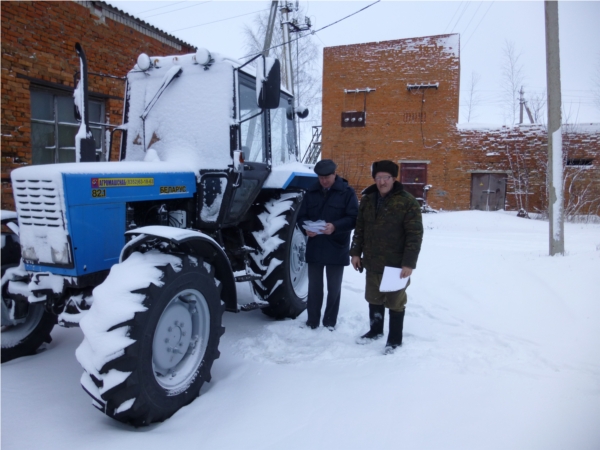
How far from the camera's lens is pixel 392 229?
11.2 feet

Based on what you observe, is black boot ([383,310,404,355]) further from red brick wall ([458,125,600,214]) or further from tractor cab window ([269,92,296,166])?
red brick wall ([458,125,600,214])

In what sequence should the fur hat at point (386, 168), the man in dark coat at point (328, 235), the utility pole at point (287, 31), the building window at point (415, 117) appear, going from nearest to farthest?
the fur hat at point (386, 168) < the man in dark coat at point (328, 235) < the utility pole at point (287, 31) < the building window at point (415, 117)

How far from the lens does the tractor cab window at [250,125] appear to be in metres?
3.77

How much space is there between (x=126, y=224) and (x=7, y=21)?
568 centimetres

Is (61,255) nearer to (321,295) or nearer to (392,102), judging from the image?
(321,295)

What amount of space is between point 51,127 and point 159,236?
6157 millimetres

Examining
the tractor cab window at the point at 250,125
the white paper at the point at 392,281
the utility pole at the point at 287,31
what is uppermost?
the utility pole at the point at 287,31

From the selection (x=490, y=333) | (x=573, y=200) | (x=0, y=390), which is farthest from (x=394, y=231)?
(x=573, y=200)

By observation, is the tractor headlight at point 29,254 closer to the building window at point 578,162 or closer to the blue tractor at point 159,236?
the blue tractor at point 159,236

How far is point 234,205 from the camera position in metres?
3.75

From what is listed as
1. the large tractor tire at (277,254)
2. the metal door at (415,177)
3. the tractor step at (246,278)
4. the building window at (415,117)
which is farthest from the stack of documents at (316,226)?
the building window at (415,117)

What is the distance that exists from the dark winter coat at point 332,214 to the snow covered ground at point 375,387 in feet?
2.29

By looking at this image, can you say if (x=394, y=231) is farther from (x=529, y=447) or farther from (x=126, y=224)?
(x=126, y=224)

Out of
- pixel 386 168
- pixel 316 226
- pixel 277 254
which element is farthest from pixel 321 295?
pixel 386 168
